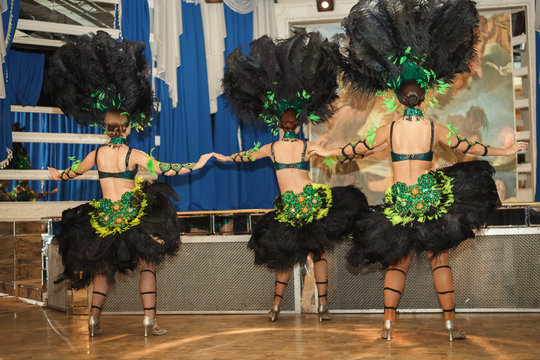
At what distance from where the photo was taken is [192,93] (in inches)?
268

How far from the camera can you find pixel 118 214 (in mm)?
4535

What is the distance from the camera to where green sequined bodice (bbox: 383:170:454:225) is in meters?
4.09

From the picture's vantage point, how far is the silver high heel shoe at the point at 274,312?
5160 millimetres

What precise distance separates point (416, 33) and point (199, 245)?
9.13 feet

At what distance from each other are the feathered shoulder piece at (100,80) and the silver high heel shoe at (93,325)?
159cm

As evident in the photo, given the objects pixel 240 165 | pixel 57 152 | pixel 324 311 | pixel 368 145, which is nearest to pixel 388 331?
pixel 324 311

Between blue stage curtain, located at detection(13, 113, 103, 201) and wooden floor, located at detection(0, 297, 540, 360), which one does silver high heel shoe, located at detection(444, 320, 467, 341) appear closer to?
wooden floor, located at detection(0, 297, 540, 360)

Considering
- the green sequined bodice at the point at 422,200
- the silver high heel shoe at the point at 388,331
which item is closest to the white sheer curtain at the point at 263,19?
the green sequined bodice at the point at 422,200

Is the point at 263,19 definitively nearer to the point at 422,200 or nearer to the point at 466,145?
the point at 466,145

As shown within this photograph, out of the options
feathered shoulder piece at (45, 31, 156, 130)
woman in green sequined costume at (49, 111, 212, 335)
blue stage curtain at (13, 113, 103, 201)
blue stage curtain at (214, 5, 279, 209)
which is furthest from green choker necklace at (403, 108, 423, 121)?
blue stage curtain at (13, 113, 103, 201)

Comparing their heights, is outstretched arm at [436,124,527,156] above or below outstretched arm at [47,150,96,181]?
above

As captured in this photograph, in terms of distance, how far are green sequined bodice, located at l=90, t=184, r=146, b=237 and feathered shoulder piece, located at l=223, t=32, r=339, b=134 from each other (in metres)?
1.52

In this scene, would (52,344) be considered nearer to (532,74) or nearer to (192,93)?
(192,93)

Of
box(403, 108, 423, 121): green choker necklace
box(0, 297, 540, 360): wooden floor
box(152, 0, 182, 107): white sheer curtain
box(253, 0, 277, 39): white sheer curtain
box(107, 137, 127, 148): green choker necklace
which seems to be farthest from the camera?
box(253, 0, 277, 39): white sheer curtain
